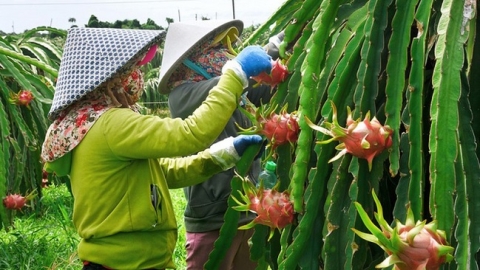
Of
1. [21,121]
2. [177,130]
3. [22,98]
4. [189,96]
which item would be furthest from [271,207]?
[22,98]

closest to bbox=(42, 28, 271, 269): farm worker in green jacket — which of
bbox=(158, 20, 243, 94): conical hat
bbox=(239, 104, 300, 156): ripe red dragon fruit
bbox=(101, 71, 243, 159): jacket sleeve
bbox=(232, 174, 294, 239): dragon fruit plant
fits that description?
bbox=(101, 71, 243, 159): jacket sleeve

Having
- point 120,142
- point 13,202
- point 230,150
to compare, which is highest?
point 120,142

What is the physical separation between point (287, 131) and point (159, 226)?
85 centimetres

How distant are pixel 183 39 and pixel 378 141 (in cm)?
148

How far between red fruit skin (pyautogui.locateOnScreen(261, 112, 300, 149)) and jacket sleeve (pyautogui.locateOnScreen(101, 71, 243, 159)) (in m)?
0.52

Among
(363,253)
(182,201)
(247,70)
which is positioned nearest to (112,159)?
(247,70)

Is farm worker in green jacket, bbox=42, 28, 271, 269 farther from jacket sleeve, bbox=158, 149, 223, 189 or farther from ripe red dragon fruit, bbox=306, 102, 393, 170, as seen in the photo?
ripe red dragon fruit, bbox=306, 102, 393, 170

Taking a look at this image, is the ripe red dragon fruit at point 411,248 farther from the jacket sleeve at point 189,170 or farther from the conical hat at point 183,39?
the conical hat at point 183,39

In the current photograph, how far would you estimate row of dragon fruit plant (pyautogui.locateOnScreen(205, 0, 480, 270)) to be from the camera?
1.02 metres

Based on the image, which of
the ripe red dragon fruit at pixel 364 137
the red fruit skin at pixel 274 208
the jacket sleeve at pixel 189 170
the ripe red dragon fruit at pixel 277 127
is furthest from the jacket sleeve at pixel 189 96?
the ripe red dragon fruit at pixel 364 137

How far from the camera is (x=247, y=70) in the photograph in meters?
1.89

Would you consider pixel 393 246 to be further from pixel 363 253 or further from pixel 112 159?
pixel 112 159

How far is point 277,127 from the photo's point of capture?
→ 1478 mm

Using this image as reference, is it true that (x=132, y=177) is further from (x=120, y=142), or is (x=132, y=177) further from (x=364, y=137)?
(x=364, y=137)
